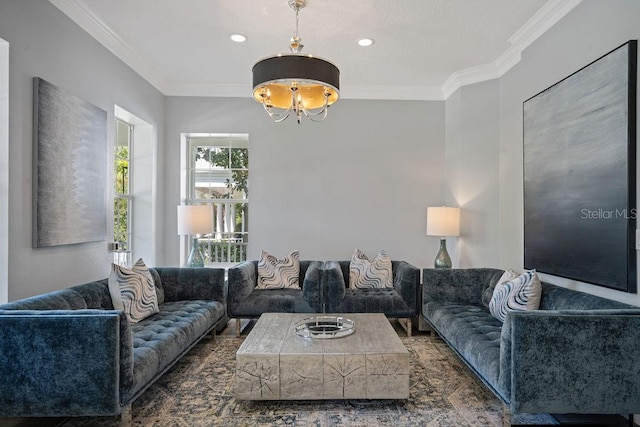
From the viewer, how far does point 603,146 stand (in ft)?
8.63

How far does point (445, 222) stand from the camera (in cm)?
454

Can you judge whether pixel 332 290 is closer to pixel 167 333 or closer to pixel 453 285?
pixel 453 285

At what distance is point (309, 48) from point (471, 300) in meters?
2.85

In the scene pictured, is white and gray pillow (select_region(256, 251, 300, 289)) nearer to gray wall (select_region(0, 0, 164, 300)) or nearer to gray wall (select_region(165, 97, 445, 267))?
gray wall (select_region(165, 97, 445, 267))

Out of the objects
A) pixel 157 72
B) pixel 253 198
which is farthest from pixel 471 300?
pixel 157 72

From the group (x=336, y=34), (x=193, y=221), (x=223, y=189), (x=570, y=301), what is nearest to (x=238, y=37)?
(x=336, y=34)

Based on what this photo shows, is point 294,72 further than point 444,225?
No

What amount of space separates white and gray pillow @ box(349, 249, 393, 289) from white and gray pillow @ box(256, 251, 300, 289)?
622 mm

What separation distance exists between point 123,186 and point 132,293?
1856 mm

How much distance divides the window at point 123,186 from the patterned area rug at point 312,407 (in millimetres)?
1978

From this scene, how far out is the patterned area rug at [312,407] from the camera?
2.35 meters

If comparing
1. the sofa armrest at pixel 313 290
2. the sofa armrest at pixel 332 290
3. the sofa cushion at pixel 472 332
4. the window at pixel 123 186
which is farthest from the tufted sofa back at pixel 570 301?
the window at pixel 123 186

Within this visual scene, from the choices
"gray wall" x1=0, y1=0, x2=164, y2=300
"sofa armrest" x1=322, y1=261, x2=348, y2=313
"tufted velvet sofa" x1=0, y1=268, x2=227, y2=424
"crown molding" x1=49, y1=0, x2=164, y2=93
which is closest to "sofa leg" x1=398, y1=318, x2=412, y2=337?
"sofa armrest" x1=322, y1=261, x2=348, y2=313

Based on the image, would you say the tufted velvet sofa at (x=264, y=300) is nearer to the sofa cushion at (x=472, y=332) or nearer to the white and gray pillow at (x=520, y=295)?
the sofa cushion at (x=472, y=332)
